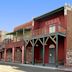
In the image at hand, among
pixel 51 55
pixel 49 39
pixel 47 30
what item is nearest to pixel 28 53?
pixel 51 55

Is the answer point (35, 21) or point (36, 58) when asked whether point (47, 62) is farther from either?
point (35, 21)

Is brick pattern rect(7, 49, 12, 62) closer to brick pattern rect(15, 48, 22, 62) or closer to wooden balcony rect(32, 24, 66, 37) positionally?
brick pattern rect(15, 48, 22, 62)

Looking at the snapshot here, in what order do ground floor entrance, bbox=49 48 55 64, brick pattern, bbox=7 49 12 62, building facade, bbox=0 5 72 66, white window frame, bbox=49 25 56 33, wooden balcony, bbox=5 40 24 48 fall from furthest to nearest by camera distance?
brick pattern, bbox=7 49 12 62 < wooden balcony, bbox=5 40 24 48 < ground floor entrance, bbox=49 48 55 64 < white window frame, bbox=49 25 56 33 < building facade, bbox=0 5 72 66

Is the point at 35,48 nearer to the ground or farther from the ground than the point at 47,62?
farther from the ground

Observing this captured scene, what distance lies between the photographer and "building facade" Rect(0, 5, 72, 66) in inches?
1007

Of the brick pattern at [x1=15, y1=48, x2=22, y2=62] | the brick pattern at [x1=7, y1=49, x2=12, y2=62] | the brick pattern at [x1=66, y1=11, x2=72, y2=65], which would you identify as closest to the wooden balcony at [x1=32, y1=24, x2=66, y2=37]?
the brick pattern at [x1=66, y1=11, x2=72, y2=65]

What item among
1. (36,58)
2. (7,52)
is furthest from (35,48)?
(7,52)

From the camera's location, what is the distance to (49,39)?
1144 inches

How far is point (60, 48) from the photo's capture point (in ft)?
91.1

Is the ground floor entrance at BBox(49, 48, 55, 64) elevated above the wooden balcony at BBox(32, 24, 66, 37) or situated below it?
below

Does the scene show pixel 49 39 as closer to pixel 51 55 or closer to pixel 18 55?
pixel 51 55

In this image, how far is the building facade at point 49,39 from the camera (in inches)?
1007

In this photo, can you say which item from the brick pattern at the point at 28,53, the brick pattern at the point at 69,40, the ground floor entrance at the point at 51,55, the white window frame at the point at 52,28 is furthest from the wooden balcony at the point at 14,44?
the brick pattern at the point at 69,40

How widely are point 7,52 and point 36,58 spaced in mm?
11551
